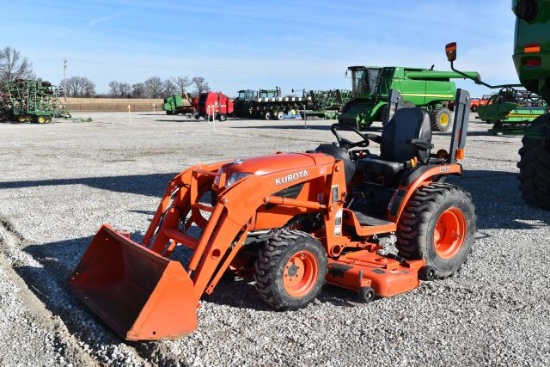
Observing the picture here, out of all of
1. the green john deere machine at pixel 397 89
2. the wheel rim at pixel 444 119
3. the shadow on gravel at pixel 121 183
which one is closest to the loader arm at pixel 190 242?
the shadow on gravel at pixel 121 183

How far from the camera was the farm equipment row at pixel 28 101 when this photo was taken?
100 ft

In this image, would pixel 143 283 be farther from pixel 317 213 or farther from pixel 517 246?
pixel 517 246

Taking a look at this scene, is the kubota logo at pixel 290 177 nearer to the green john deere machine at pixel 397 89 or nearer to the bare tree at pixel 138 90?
the green john deere machine at pixel 397 89

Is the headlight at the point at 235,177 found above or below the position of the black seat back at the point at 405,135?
below

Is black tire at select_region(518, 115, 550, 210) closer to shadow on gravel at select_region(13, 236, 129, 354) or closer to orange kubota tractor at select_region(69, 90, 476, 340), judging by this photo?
orange kubota tractor at select_region(69, 90, 476, 340)

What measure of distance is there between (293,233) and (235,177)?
0.54 metres

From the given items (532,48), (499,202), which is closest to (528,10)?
(532,48)

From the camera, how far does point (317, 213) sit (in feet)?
13.5

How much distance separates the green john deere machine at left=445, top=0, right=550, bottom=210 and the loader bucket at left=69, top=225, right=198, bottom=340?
3854mm

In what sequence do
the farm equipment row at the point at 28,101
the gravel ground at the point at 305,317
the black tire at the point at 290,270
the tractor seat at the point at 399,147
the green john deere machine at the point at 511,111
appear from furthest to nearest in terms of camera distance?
the farm equipment row at the point at 28,101, the green john deere machine at the point at 511,111, the tractor seat at the point at 399,147, the black tire at the point at 290,270, the gravel ground at the point at 305,317

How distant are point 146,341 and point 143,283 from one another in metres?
0.48

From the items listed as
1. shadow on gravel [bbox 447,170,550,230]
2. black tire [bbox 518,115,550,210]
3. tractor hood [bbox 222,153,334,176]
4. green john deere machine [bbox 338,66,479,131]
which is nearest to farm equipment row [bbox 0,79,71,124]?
green john deere machine [bbox 338,66,479,131]

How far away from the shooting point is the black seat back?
4.74 meters

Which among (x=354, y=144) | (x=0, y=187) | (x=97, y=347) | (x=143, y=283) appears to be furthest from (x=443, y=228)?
(x=0, y=187)
